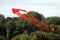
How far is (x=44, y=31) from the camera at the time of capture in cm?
5919

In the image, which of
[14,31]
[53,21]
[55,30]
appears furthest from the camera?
[53,21]

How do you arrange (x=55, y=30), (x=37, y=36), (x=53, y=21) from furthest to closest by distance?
(x=53, y=21)
(x=55, y=30)
(x=37, y=36)

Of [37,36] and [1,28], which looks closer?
[37,36]

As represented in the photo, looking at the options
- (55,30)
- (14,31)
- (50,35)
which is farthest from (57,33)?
(14,31)

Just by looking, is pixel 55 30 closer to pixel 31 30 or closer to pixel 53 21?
pixel 31 30

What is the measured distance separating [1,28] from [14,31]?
17.0 ft

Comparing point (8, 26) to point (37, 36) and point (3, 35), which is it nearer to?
point (3, 35)

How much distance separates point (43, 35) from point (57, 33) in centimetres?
571

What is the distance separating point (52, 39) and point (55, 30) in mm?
6025

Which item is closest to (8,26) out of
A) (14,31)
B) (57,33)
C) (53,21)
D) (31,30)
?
(14,31)

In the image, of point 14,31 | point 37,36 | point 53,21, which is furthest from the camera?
point 53,21

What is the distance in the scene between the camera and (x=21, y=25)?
63.6 metres

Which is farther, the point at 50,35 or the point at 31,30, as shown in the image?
the point at 31,30

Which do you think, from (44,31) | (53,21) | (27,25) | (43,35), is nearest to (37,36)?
(43,35)
